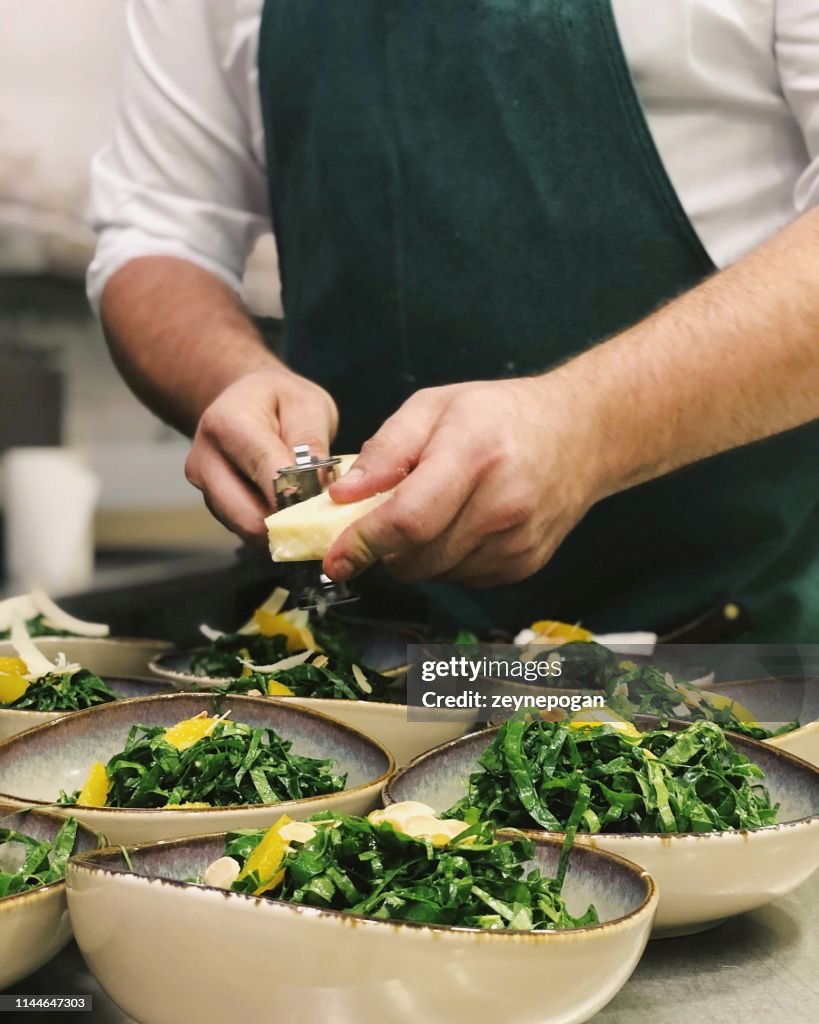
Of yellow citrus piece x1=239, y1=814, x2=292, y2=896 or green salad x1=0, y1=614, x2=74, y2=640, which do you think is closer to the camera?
yellow citrus piece x1=239, y1=814, x2=292, y2=896

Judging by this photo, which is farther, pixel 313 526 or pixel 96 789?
pixel 313 526

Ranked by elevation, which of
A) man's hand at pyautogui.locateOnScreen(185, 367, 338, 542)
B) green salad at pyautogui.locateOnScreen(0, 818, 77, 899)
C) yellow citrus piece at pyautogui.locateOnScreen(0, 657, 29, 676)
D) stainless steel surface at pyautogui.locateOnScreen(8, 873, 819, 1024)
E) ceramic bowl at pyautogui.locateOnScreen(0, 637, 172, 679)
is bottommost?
ceramic bowl at pyautogui.locateOnScreen(0, 637, 172, 679)

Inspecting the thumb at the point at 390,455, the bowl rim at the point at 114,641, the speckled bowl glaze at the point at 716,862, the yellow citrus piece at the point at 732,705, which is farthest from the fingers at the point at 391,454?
the bowl rim at the point at 114,641

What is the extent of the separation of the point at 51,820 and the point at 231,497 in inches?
20.9

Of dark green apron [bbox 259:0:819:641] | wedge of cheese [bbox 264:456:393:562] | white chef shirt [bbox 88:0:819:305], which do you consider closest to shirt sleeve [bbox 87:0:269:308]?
white chef shirt [bbox 88:0:819:305]

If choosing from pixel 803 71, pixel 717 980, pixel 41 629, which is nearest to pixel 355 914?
pixel 717 980

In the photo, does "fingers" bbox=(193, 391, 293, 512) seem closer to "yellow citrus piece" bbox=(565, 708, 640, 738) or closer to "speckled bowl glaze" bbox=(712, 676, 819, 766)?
"yellow citrus piece" bbox=(565, 708, 640, 738)

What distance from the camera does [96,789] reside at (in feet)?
3.00

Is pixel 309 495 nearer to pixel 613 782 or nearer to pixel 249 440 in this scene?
pixel 249 440

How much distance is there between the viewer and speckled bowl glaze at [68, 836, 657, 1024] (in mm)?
627

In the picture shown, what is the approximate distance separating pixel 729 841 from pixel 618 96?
101 centimetres

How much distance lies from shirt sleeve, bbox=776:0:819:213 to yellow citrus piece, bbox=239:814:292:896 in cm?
105

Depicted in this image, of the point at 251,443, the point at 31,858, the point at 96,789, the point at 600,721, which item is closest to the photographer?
the point at 31,858

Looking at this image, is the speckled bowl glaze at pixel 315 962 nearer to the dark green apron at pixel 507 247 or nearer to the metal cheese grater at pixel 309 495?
the metal cheese grater at pixel 309 495
